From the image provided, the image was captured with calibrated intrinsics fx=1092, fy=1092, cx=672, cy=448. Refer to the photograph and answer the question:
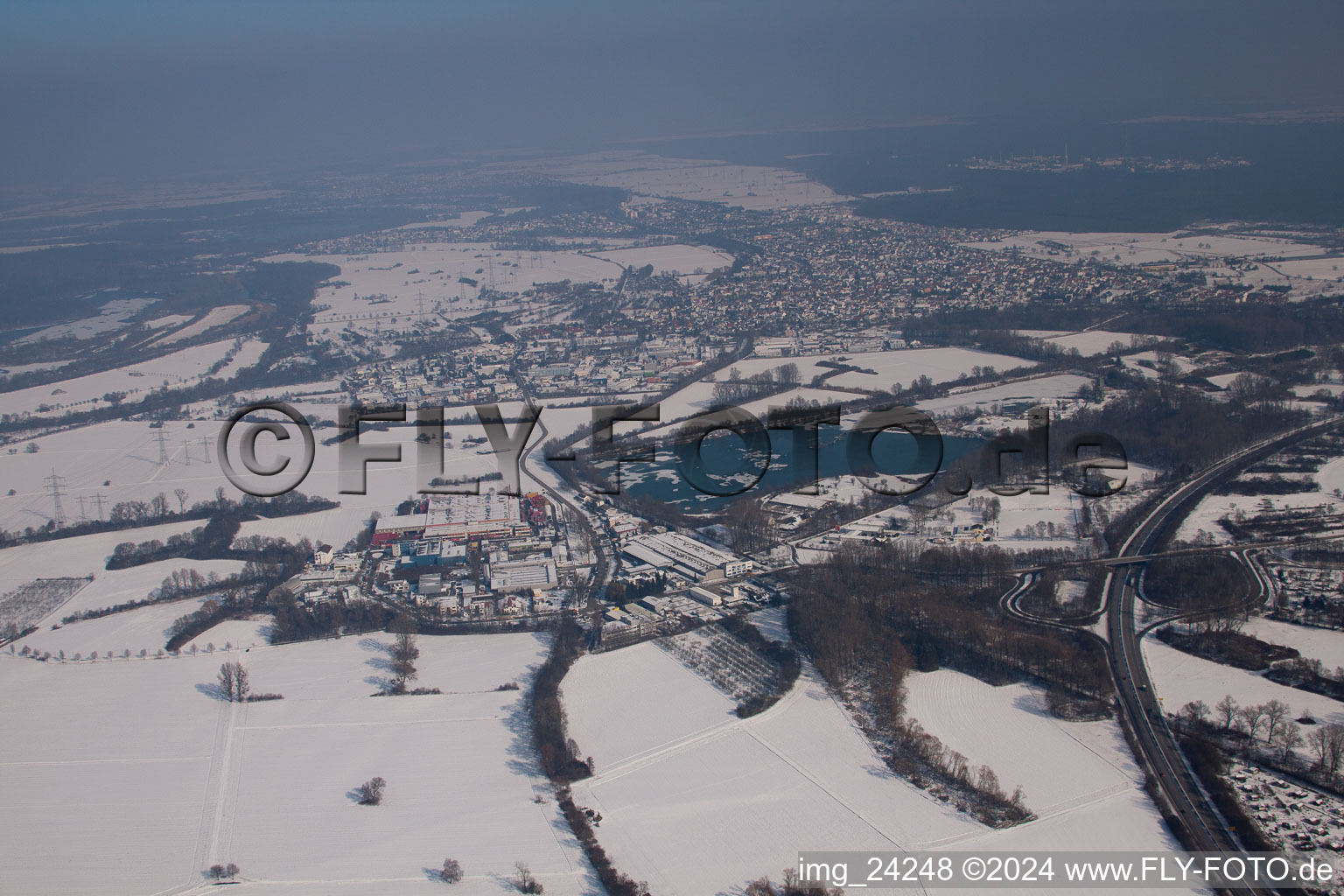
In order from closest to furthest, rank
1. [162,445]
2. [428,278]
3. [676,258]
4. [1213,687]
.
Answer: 1. [1213,687]
2. [162,445]
3. [428,278]
4. [676,258]

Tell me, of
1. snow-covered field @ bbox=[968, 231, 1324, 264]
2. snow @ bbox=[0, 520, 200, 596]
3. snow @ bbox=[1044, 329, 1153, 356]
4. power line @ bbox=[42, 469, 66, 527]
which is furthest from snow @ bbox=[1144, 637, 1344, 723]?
snow-covered field @ bbox=[968, 231, 1324, 264]

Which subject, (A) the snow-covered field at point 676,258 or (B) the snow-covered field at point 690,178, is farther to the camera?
(B) the snow-covered field at point 690,178

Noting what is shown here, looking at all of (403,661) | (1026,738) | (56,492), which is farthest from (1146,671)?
(56,492)

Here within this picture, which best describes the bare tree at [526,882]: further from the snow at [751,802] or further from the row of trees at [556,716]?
the row of trees at [556,716]

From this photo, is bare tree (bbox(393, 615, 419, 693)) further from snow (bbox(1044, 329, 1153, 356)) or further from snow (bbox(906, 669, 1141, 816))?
snow (bbox(1044, 329, 1153, 356))

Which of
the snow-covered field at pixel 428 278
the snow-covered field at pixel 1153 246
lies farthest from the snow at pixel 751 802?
the snow-covered field at pixel 1153 246

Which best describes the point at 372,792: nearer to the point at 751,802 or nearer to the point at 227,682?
the point at 227,682

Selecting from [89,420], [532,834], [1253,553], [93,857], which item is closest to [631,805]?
[532,834]
